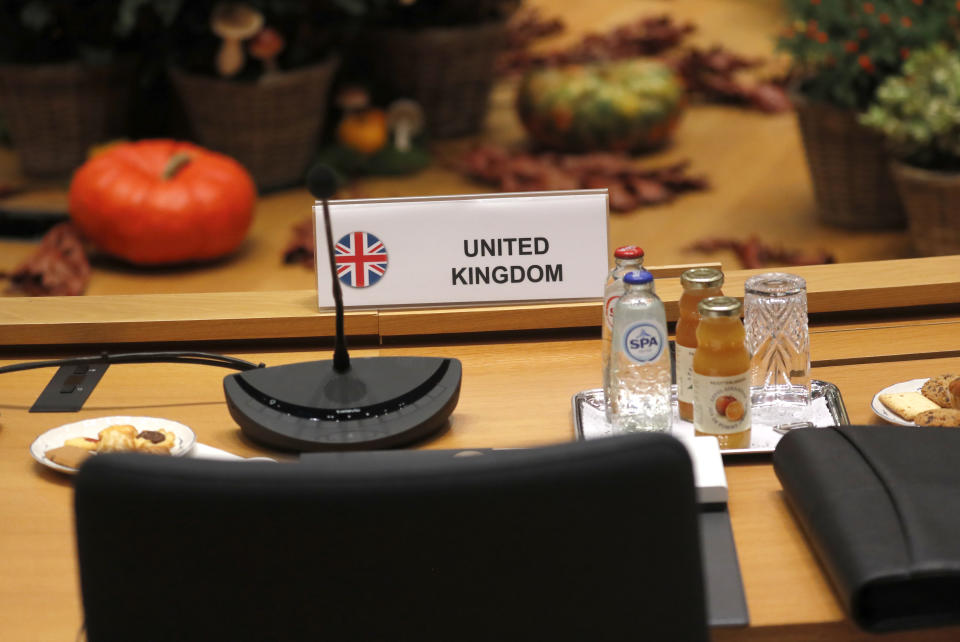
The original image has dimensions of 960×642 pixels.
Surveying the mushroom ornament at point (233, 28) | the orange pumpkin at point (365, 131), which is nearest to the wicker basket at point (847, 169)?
the orange pumpkin at point (365, 131)

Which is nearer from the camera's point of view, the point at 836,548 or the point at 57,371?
the point at 836,548

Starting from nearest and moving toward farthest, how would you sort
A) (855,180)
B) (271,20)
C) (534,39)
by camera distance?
1. (855,180)
2. (271,20)
3. (534,39)

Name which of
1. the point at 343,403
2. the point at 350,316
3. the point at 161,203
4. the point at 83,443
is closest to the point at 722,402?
the point at 343,403

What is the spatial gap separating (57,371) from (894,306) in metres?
0.88

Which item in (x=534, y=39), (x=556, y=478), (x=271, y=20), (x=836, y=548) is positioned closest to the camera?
(x=556, y=478)

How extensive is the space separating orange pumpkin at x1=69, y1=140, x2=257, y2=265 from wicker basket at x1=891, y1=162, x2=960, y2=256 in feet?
4.57

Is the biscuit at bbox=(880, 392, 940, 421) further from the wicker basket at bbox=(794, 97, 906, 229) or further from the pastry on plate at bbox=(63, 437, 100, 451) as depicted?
the wicker basket at bbox=(794, 97, 906, 229)

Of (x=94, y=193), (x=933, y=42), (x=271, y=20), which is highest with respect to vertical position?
(x=271, y=20)

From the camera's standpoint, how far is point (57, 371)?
46.2 inches

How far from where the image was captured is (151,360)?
119 centimetres

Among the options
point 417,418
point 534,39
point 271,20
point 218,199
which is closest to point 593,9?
point 534,39

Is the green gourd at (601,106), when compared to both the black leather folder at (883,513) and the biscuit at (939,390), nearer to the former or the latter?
the biscuit at (939,390)

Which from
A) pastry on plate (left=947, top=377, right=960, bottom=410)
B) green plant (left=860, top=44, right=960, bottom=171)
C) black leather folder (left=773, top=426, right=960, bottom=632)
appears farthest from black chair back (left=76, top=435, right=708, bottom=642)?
green plant (left=860, top=44, right=960, bottom=171)

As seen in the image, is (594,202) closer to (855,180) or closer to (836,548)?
(836,548)
